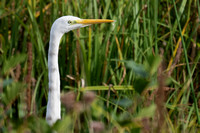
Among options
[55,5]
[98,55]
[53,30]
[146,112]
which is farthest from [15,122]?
[55,5]

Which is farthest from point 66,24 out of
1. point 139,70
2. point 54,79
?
point 139,70

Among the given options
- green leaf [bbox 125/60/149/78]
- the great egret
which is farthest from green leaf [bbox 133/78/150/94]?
the great egret

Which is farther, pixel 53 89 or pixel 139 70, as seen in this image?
pixel 53 89

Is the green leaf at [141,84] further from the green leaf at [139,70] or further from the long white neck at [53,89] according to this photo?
the long white neck at [53,89]

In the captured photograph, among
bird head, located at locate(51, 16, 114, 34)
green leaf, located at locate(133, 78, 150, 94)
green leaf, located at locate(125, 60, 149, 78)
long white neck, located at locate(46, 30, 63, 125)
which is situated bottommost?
long white neck, located at locate(46, 30, 63, 125)

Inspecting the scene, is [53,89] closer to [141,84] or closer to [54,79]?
[54,79]

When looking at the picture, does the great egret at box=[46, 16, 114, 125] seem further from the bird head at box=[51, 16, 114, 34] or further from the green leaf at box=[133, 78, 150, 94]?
the green leaf at box=[133, 78, 150, 94]

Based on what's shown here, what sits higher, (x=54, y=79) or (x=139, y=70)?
(x=139, y=70)

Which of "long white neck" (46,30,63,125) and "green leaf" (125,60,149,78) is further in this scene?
"long white neck" (46,30,63,125)

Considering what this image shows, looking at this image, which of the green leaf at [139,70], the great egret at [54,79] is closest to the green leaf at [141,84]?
the green leaf at [139,70]

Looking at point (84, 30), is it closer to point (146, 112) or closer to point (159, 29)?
point (159, 29)

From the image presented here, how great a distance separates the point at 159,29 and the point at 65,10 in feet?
2.14

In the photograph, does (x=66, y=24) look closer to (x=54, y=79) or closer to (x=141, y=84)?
(x=54, y=79)

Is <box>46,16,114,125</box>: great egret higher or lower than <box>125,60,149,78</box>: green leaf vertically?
lower
